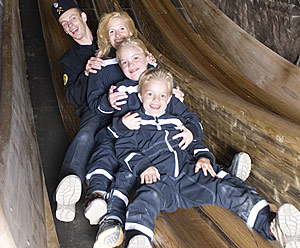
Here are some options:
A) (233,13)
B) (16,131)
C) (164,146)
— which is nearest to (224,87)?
(164,146)

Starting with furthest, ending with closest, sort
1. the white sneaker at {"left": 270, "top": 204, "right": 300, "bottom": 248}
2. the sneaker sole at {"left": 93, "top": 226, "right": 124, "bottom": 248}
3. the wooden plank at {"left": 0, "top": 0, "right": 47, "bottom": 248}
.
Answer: the sneaker sole at {"left": 93, "top": 226, "right": 124, "bottom": 248} < the white sneaker at {"left": 270, "top": 204, "right": 300, "bottom": 248} < the wooden plank at {"left": 0, "top": 0, "right": 47, "bottom": 248}

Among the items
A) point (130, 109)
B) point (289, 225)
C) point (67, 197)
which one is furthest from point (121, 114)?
point (289, 225)

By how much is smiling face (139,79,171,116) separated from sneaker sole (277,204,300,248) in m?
0.53

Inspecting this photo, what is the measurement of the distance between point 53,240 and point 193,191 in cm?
53

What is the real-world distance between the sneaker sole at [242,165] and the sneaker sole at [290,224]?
0.33 m

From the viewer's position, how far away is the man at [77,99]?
1524 mm

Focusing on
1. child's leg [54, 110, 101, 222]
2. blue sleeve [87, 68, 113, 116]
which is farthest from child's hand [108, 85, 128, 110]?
child's leg [54, 110, 101, 222]

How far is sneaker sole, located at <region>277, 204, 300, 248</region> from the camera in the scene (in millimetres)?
1232

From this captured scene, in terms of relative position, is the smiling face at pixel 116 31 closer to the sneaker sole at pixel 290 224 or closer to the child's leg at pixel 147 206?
the child's leg at pixel 147 206

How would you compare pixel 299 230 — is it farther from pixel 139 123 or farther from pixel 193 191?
pixel 139 123

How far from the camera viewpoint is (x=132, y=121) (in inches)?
60.2

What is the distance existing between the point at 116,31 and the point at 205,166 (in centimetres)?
72

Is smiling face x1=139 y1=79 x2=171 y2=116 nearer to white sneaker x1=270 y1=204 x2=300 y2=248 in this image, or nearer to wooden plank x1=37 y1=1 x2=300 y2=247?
wooden plank x1=37 y1=1 x2=300 y2=247

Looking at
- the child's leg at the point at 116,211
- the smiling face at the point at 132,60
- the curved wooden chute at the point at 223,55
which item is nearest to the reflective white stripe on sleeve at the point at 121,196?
the child's leg at the point at 116,211
